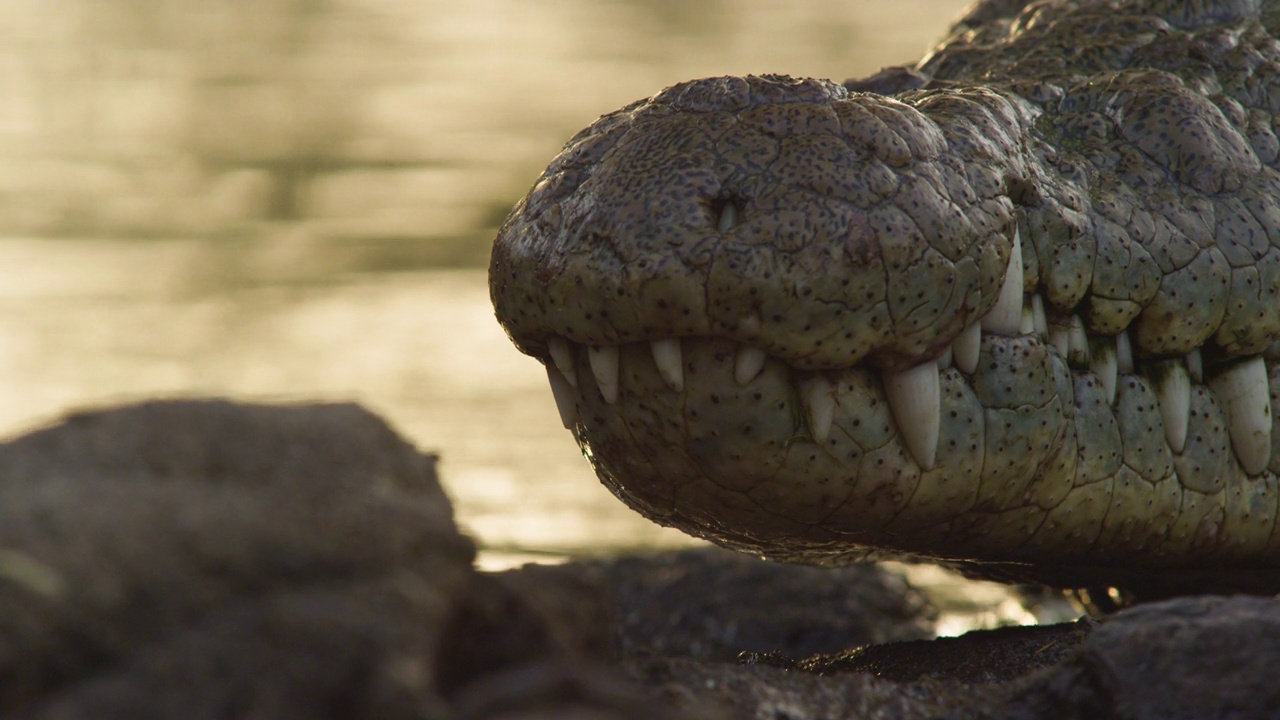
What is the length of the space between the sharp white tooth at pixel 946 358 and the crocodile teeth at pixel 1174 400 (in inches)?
20.3

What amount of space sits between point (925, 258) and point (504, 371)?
14.2ft

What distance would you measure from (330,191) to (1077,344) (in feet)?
23.8

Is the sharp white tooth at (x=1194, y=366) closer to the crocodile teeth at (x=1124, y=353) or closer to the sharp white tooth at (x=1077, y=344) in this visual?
the crocodile teeth at (x=1124, y=353)

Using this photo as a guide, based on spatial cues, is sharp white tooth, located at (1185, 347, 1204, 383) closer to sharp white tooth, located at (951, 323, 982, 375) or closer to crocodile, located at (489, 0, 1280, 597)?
crocodile, located at (489, 0, 1280, 597)

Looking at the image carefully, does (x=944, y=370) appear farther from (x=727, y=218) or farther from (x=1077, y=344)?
(x=727, y=218)

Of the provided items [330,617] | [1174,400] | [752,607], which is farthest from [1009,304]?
[752,607]

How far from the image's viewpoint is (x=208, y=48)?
46.1 feet

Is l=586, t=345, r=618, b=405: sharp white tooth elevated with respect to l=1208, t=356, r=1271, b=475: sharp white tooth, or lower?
lower

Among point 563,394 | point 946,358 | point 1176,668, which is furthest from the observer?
point 563,394

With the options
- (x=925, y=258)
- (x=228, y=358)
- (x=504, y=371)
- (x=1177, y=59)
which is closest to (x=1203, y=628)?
(x=925, y=258)

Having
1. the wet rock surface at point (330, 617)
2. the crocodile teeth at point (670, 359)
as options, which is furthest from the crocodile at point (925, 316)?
the wet rock surface at point (330, 617)

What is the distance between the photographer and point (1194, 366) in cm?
265

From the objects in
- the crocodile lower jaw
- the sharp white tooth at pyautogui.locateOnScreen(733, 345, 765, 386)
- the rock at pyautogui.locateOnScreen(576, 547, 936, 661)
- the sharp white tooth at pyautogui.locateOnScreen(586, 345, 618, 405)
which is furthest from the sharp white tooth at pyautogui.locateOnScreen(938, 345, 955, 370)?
the rock at pyautogui.locateOnScreen(576, 547, 936, 661)

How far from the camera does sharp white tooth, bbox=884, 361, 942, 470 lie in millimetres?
2270
